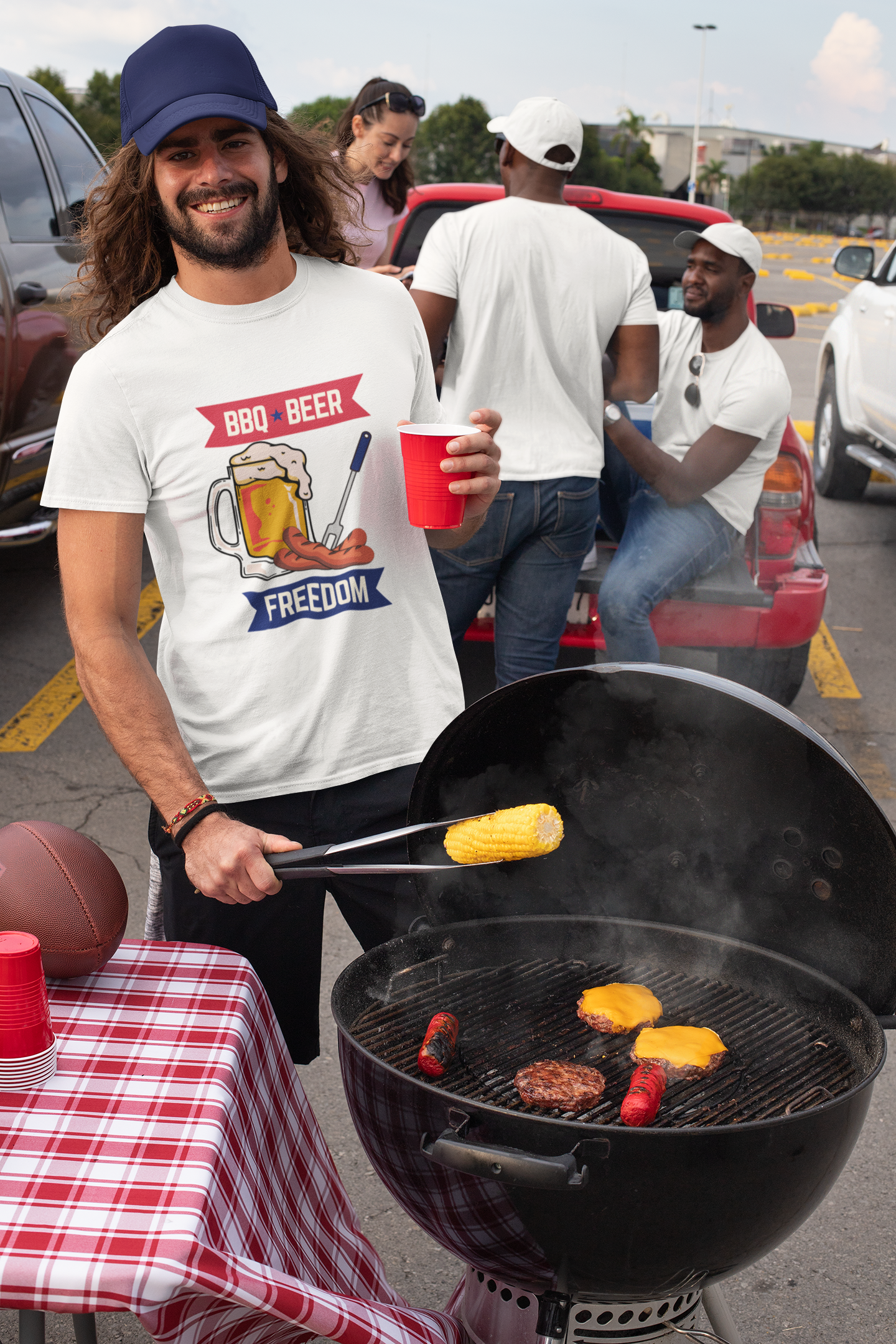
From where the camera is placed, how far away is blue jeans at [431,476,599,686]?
12.1 ft

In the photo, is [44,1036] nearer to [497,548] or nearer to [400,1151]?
[400,1151]

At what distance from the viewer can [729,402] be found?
4.45 meters

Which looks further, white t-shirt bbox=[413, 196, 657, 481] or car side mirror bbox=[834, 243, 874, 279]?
car side mirror bbox=[834, 243, 874, 279]

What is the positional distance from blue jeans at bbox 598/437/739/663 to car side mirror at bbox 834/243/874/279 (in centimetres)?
500

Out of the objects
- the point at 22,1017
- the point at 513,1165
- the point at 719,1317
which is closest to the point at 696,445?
the point at 719,1317

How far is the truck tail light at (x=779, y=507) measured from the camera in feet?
15.5

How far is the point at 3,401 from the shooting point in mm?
5254

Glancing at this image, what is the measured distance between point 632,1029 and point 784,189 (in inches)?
4858

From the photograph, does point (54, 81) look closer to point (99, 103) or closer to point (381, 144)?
point (99, 103)

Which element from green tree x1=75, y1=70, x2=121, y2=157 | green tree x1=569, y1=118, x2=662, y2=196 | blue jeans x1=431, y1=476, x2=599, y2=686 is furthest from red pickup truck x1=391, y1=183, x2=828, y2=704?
green tree x1=569, y1=118, x2=662, y2=196

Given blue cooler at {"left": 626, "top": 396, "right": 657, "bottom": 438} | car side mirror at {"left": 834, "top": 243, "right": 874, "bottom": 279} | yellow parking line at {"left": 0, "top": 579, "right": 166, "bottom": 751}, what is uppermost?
car side mirror at {"left": 834, "top": 243, "right": 874, "bottom": 279}

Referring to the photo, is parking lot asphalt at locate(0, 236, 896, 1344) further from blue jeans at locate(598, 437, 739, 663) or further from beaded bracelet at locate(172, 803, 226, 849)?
blue jeans at locate(598, 437, 739, 663)

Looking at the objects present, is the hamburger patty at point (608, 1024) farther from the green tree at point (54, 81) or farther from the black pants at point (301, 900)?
the green tree at point (54, 81)

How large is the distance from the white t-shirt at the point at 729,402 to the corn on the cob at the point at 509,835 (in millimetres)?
2966
